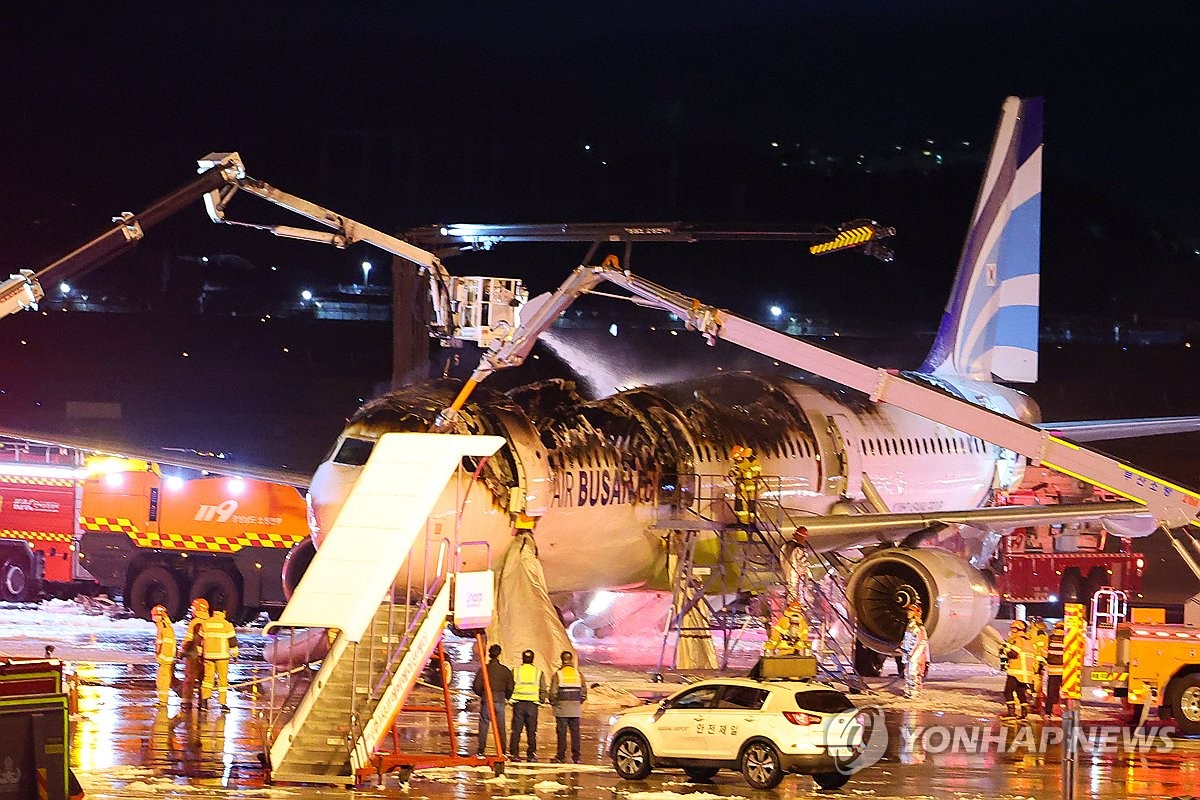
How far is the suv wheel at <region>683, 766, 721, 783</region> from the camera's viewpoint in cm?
1645

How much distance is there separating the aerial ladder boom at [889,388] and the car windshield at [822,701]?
5.17m

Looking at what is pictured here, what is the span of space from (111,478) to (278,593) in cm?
423

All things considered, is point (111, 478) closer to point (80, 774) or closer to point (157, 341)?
point (80, 774)

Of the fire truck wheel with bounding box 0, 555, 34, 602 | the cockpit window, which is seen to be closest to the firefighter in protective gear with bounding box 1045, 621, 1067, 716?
the cockpit window

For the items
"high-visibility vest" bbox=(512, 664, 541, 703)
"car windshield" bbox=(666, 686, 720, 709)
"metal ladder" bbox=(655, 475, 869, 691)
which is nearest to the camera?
"car windshield" bbox=(666, 686, 720, 709)

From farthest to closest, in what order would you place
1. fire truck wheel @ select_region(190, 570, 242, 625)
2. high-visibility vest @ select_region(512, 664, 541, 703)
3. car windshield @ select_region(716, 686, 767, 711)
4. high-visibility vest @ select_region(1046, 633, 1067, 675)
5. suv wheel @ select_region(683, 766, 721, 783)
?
fire truck wheel @ select_region(190, 570, 242, 625), high-visibility vest @ select_region(1046, 633, 1067, 675), high-visibility vest @ select_region(512, 664, 541, 703), suv wheel @ select_region(683, 766, 721, 783), car windshield @ select_region(716, 686, 767, 711)

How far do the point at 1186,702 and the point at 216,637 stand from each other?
1268cm

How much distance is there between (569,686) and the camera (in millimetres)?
17359

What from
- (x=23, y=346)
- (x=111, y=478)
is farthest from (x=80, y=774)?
(x=23, y=346)

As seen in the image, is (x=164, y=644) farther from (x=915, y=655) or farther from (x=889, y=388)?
(x=915, y=655)

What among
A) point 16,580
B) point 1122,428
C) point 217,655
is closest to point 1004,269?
point 1122,428

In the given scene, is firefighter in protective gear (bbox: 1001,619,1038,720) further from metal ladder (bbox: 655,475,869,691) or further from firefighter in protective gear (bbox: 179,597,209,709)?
firefighter in protective gear (bbox: 179,597,209,709)

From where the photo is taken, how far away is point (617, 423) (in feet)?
80.8

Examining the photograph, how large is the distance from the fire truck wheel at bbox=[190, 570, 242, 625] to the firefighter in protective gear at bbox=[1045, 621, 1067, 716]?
53.5ft
